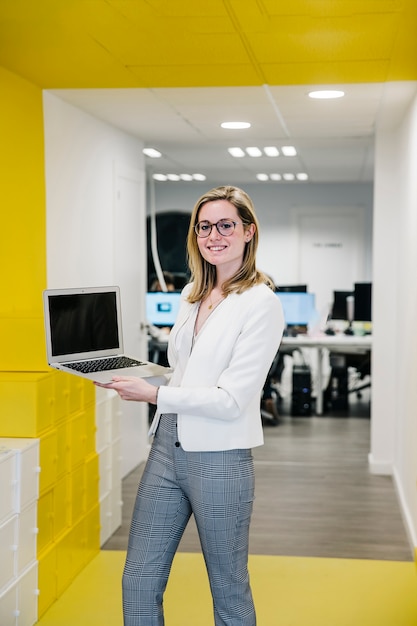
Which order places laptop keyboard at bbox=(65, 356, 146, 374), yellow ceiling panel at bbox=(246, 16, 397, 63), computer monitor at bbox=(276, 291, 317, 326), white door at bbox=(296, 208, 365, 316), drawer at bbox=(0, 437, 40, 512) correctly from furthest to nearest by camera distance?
white door at bbox=(296, 208, 365, 316), computer monitor at bbox=(276, 291, 317, 326), yellow ceiling panel at bbox=(246, 16, 397, 63), drawer at bbox=(0, 437, 40, 512), laptop keyboard at bbox=(65, 356, 146, 374)

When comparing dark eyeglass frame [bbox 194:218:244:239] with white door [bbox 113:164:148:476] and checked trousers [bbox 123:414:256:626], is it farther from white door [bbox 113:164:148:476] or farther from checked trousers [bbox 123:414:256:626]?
white door [bbox 113:164:148:476]

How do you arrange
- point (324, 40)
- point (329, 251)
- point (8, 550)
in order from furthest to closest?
point (329, 251)
point (324, 40)
point (8, 550)

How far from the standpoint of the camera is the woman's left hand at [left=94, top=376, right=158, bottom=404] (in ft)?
7.77

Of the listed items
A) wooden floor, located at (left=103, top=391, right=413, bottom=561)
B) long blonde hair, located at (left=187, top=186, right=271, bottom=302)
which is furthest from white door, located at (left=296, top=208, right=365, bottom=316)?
long blonde hair, located at (left=187, top=186, right=271, bottom=302)

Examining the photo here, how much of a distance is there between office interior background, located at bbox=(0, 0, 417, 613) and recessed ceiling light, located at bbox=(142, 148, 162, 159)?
0.78 metres

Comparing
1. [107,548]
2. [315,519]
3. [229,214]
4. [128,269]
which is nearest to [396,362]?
[315,519]

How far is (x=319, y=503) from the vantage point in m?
5.48

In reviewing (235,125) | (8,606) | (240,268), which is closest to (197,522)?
(240,268)

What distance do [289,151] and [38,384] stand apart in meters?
4.93

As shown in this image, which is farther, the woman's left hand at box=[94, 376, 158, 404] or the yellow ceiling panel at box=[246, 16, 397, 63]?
the yellow ceiling panel at box=[246, 16, 397, 63]

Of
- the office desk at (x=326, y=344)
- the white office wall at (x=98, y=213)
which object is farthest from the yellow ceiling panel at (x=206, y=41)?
the office desk at (x=326, y=344)

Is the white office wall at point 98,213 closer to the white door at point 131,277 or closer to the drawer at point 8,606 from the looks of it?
the white door at point 131,277

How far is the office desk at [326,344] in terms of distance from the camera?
8703 millimetres

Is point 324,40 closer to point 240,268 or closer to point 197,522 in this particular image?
point 240,268
